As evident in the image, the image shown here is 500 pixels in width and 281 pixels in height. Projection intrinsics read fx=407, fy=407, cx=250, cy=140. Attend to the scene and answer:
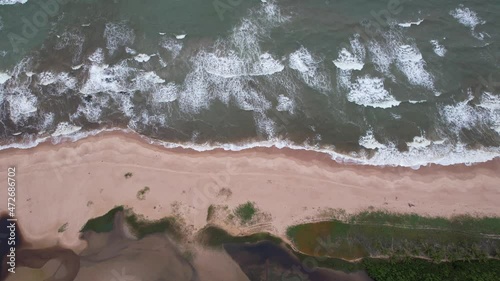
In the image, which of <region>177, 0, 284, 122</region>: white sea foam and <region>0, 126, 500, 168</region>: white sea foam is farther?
<region>177, 0, 284, 122</region>: white sea foam

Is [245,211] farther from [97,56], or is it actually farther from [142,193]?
[97,56]

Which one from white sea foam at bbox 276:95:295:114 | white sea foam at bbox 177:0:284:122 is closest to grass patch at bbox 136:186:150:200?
white sea foam at bbox 177:0:284:122

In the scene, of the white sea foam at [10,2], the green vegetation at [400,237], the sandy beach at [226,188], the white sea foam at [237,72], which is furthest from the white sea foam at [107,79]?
the green vegetation at [400,237]

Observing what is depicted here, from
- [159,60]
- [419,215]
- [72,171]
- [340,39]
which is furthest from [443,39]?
[72,171]

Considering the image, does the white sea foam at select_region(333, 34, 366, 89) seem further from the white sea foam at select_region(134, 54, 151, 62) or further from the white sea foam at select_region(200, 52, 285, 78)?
the white sea foam at select_region(134, 54, 151, 62)

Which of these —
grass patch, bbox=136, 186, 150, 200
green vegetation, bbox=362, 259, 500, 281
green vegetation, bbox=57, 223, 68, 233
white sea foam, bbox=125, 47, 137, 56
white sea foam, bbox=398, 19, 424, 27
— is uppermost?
white sea foam, bbox=398, 19, 424, 27

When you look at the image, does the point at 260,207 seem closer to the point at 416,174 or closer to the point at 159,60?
the point at 416,174
